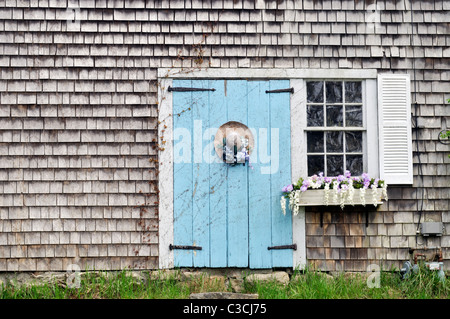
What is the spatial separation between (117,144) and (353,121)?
8.63ft

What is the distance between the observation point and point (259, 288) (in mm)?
5578

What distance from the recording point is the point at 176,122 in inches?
234

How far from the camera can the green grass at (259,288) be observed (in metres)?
5.44

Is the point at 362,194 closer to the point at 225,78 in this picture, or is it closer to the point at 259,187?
the point at 259,187

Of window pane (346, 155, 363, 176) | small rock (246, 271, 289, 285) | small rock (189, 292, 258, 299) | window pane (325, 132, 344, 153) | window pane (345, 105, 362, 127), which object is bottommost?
small rock (189, 292, 258, 299)

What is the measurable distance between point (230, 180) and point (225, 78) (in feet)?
3.70

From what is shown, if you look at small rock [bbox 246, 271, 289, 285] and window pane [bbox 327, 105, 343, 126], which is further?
window pane [bbox 327, 105, 343, 126]

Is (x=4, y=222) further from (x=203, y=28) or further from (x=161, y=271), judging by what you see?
(x=203, y=28)

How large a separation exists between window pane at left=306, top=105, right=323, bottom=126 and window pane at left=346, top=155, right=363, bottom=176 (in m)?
0.50

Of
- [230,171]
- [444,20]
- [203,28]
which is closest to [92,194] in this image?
[230,171]

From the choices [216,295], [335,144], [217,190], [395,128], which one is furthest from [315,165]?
[216,295]

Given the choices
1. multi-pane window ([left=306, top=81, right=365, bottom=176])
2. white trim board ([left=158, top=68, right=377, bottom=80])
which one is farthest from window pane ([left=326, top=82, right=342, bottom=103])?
white trim board ([left=158, top=68, right=377, bottom=80])

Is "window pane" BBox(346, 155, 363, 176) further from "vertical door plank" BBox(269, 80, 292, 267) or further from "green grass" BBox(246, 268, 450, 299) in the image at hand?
"green grass" BBox(246, 268, 450, 299)

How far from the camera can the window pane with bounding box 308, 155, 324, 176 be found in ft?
19.7
